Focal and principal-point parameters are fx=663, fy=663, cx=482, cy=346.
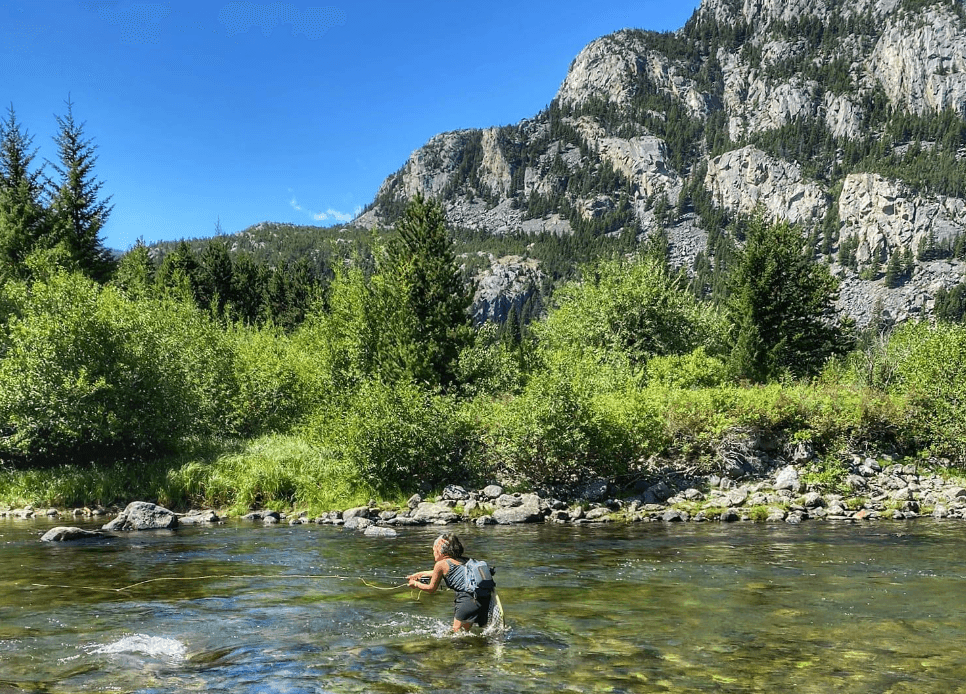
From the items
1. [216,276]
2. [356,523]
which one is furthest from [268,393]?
[216,276]

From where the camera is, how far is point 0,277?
138ft

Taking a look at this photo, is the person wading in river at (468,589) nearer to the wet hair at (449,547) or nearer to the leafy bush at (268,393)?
the wet hair at (449,547)

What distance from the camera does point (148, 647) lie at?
1080cm

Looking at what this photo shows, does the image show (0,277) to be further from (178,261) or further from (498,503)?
(178,261)

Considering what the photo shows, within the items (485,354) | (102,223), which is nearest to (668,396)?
(485,354)

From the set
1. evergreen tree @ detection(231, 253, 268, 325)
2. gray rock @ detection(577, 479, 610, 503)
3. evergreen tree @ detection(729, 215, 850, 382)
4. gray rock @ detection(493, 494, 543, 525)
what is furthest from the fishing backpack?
evergreen tree @ detection(231, 253, 268, 325)

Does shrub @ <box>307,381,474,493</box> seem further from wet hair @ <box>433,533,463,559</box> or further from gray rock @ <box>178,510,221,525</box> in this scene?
wet hair @ <box>433,533,463,559</box>

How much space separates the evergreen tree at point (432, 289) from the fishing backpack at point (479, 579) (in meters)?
27.5

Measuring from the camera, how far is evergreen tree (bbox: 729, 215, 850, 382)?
45.1m

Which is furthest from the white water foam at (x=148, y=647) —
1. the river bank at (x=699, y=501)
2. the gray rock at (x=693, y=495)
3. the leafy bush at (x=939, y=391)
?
the leafy bush at (x=939, y=391)

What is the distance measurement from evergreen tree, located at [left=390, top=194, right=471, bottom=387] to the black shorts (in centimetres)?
2756

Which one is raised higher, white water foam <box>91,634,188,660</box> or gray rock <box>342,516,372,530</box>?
white water foam <box>91,634,188,660</box>

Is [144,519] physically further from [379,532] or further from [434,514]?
[434,514]

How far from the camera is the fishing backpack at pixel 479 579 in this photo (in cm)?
1132
